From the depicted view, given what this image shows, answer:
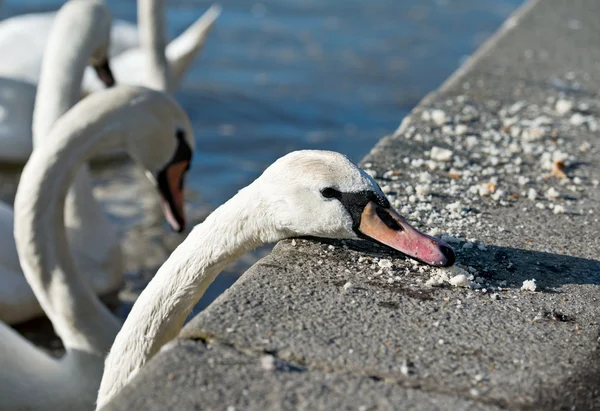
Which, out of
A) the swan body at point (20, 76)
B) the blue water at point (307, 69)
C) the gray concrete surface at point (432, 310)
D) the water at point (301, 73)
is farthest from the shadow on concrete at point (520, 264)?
the blue water at point (307, 69)

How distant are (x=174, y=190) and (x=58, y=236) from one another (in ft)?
3.67

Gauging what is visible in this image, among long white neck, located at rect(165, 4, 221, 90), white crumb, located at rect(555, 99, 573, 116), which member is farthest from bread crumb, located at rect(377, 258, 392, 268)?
long white neck, located at rect(165, 4, 221, 90)

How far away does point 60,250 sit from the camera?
175 inches

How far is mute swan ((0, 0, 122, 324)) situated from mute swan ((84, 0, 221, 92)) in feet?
4.54

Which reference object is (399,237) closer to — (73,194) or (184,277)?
(184,277)

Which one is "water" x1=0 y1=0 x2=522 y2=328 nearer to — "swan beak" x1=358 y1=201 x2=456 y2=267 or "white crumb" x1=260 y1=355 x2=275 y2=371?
"swan beak" x1=358 y1=201 x2=456 y2=267

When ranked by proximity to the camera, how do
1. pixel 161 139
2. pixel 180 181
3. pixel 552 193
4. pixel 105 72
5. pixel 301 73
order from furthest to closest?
pixel 301 73, pixel 105 72, pixel 180 181, pixel 161 139, pixel 552 193

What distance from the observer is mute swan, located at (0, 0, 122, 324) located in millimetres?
5465

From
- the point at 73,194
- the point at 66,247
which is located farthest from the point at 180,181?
the point at 66,247

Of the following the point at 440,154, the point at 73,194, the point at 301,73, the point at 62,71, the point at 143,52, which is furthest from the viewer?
the point at 301,73

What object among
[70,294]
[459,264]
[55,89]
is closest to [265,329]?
[459,264]

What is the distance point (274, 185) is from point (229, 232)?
0.19 m

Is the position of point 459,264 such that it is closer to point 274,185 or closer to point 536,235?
point 536,235

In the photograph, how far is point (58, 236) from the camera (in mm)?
4434
